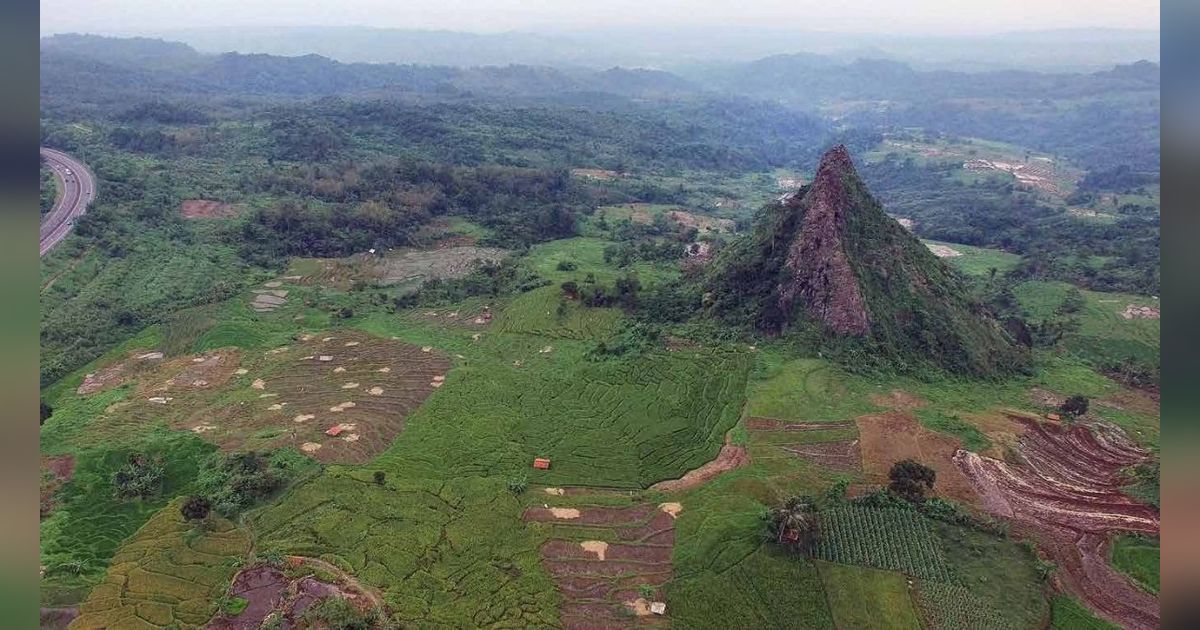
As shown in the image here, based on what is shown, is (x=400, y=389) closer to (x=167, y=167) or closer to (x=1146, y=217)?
(x=167, y=167)

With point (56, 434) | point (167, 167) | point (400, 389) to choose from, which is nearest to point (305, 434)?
point (400, 389)

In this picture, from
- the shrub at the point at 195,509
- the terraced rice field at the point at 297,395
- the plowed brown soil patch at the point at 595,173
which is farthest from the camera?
the plowed brown soil patch at the point at 595,173

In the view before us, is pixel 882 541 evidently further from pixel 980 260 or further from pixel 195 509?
pixel 980 260

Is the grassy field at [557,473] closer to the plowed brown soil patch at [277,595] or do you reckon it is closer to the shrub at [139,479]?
the shrub at [139,479]

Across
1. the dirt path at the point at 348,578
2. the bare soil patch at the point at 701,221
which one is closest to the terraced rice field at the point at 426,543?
the dirt path at the point at 348,578

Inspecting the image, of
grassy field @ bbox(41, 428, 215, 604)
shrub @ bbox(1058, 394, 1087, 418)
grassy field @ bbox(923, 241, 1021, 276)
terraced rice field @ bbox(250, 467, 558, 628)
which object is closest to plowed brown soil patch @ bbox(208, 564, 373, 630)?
terraced rice field @ bbox(250, 467, 558, 628)

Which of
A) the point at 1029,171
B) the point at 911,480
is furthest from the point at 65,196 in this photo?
the point at 1029,171

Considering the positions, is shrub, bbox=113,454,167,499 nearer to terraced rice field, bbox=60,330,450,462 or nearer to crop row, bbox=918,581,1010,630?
terraced rice field, bbox=60,330,450,462
